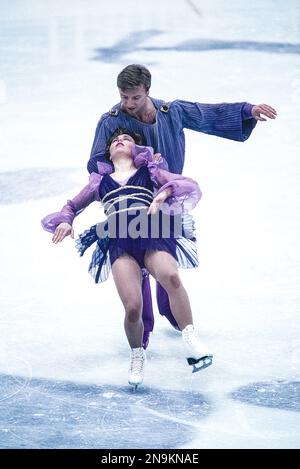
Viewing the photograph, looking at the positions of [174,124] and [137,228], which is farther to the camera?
[174,124]

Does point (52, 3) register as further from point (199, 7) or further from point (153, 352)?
point (153, 352)

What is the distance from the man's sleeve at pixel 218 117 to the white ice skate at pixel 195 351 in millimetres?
954

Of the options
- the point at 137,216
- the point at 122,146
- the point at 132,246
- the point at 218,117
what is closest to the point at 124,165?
the point at 122,146

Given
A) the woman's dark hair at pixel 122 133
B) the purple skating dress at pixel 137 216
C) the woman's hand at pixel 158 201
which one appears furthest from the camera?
the woman's dark hair at pixel 122 133

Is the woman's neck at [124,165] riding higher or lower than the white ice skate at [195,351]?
higher

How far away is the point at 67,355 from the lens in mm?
5855

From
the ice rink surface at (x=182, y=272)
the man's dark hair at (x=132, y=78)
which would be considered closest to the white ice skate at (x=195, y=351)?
the ice rink surface at (x=182, y=272)

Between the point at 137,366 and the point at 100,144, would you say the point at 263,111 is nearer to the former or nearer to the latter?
the point at 100,144

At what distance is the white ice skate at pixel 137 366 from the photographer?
5.54 meters

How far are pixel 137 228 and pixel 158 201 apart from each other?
0.17 meters

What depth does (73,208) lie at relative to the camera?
5711 millimetres

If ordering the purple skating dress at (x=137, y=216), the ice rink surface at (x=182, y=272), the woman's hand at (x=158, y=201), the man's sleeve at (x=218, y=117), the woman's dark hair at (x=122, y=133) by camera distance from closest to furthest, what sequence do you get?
1. the ice rink surface at (x=182, y=272)
2. the woman's hand at (x=158, y=201)
3. the purple skating dress at (x=137, y=216)
4. the woman's dark hair at (x=122, y=133)
5. the man's sleeve at (x=218, y=117)

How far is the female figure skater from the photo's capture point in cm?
555

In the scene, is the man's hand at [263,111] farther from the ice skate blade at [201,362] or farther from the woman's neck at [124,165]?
the ice skate blade at [201,362]
